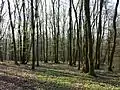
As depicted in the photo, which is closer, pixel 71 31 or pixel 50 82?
pixel 50 82

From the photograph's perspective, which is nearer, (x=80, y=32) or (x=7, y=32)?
(x=80, y=32)

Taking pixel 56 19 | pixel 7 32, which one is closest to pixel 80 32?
pixel 56 19

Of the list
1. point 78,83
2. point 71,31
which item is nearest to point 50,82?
point 78,83

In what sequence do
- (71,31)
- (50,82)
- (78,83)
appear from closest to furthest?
1. (50,82)
2. (78,83)
3. (71,31)

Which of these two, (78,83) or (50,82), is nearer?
(50,82)

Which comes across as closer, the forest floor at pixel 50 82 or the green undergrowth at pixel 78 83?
the forest floor at pixel 50 82

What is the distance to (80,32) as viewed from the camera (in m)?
36.3

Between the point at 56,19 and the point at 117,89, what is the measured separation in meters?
41.2

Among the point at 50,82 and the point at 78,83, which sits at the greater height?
the point at 50,82

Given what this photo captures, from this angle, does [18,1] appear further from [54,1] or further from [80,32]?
[80,32]

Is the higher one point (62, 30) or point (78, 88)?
point (62, 30)

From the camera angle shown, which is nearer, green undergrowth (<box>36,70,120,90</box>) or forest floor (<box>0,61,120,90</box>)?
forest floor (<box>0,61,120,90</box>)

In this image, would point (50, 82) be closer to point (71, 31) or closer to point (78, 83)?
point (78, 83)

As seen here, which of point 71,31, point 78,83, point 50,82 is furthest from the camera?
point 71,31
